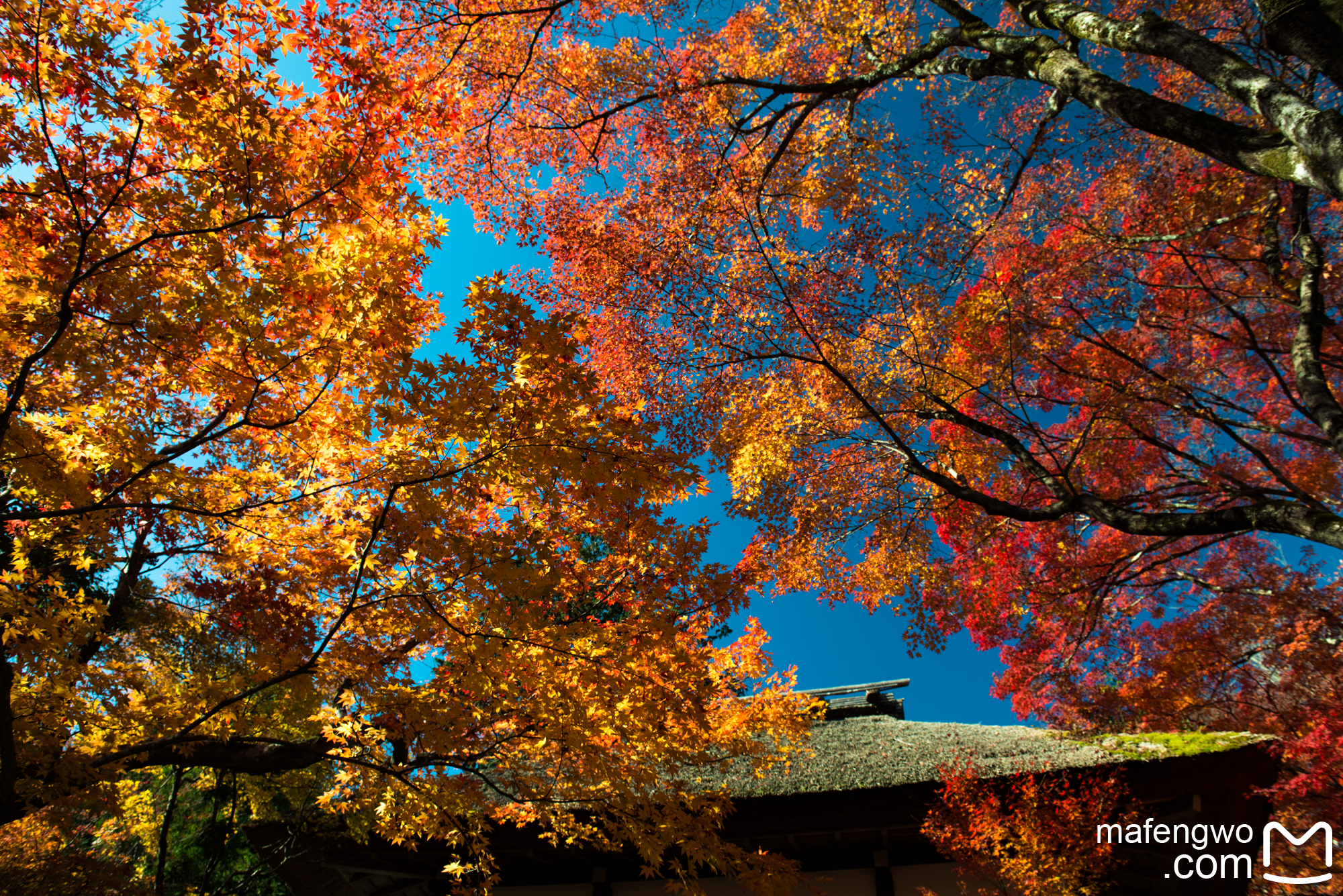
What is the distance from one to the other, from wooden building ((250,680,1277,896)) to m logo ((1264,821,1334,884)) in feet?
0.46

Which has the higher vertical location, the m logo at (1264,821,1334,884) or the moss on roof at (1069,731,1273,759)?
the moss on roof at (1069,731,1273,759)

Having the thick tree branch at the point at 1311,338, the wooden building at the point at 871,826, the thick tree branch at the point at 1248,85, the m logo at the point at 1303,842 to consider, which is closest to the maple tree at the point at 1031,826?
the wooden building at the point at 871,826

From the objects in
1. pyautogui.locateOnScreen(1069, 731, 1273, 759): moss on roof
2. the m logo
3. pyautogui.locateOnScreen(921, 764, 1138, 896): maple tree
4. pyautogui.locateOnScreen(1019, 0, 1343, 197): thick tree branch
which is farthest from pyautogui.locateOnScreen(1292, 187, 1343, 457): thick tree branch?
the m logo

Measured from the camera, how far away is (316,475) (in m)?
5.06

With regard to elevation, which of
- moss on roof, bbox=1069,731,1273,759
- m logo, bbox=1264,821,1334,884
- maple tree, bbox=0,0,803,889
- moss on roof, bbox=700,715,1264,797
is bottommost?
m logo, bbox=1264,821,1334,884

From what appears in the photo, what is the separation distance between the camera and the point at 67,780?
3592mm

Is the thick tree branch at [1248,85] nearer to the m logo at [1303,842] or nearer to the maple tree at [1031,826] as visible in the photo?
the maple tree at [1031,826]

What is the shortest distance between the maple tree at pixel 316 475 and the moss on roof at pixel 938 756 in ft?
3.82

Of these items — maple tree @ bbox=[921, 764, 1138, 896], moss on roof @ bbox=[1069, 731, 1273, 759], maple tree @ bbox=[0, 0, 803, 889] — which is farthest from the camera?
moss on roof @ bbox=[1069, 731, 1273, 759]

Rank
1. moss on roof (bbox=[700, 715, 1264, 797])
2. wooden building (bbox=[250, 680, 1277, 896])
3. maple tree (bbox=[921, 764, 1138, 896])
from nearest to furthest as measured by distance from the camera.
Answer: maple tree (bbox=[921, 764, 1138, 896])
wooden building (bbox=[250, 680, 1277, 896])
moss on roof (bbox=[700, 715, 1264, 797])

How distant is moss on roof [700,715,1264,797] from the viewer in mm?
5484

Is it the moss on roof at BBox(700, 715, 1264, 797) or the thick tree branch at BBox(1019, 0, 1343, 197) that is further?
the moss on roof at BBox(700, 715, 1264, 797)

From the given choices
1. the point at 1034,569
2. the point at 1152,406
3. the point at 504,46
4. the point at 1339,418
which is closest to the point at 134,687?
the point at 504,46

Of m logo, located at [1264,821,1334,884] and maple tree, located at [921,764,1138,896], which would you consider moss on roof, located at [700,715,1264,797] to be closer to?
maple tree, located at [921,764,1138,896]
